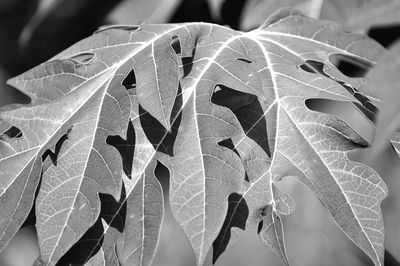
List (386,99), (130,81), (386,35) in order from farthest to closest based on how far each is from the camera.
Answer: (386,35)
(130,81)
(386,99)

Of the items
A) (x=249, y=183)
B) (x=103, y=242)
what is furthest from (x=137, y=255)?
(x=249, y=183)

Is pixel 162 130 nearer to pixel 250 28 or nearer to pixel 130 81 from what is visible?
pixel 130 81

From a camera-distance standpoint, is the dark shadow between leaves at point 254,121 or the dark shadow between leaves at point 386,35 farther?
the dark shadow between leaves at point 386,35

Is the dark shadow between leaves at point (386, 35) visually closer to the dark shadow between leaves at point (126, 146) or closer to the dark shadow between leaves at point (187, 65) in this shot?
the dark shadow between leaves at point (187, 65)

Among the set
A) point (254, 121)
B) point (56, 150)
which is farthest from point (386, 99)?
point (56, 150)

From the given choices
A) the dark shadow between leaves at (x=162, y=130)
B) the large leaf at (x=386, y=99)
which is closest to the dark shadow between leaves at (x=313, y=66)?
the dark shadow between leaves at (x=162, y=130)

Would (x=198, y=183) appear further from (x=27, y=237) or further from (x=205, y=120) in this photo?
→ (x=27, y=237)
